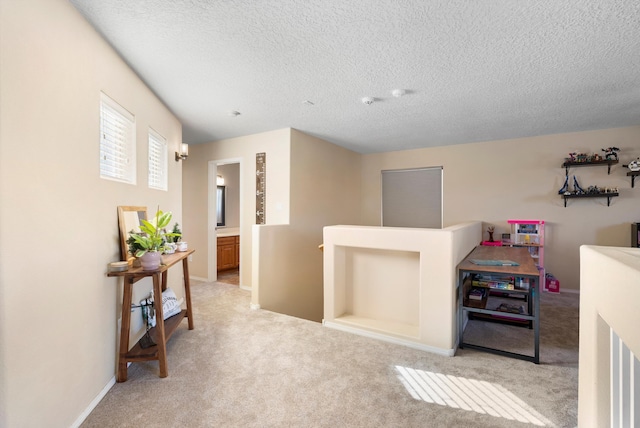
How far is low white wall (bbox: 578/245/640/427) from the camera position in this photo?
760mm

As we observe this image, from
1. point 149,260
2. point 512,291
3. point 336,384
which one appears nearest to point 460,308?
point 512,291

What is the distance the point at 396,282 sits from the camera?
2.95 m

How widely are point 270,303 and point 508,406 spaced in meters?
2.71

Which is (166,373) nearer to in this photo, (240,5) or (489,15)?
(240,5)

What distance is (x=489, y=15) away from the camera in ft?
5.75

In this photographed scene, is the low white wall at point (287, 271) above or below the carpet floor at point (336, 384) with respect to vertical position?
above

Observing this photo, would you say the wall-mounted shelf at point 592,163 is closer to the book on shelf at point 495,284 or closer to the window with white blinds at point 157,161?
the book on shelf at point 495,284

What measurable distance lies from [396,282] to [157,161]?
293cm

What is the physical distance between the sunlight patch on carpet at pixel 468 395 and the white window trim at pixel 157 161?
118 inches

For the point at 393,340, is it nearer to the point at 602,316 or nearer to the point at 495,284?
the point at 495,284

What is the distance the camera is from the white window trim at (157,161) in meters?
3.07

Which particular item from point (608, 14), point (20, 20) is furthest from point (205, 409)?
point (608, 14)

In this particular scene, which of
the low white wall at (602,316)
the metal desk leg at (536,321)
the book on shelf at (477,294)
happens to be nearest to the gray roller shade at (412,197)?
the book on shelf at (477,294)

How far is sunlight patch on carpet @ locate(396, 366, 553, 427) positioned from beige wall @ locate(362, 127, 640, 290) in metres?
3.54
